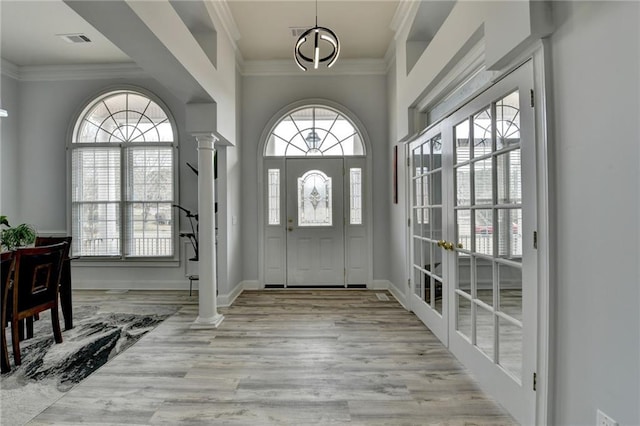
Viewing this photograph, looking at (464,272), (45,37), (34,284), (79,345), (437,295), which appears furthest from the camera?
(45,37)

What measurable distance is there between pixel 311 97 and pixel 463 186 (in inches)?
117

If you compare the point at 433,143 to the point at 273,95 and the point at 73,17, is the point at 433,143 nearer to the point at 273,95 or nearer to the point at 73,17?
the point at 273,95

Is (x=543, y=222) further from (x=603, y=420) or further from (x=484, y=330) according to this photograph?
(x=484, y=330)

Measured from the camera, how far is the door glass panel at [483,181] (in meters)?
2.01

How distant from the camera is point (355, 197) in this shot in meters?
4.70

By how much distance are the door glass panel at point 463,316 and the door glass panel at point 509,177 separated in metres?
0.84

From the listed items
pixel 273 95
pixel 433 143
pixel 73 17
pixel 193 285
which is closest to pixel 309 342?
pixel 433 143

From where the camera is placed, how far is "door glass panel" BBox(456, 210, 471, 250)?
2.27 meters

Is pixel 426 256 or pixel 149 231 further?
pixel 149 231

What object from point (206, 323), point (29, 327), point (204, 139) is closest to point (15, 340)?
point (29, 327)

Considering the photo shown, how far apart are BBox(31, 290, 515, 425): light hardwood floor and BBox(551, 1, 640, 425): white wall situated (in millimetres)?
709

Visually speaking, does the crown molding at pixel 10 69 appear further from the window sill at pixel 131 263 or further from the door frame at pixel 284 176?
the door frame at pixel 284 176

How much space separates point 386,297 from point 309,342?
1700mm

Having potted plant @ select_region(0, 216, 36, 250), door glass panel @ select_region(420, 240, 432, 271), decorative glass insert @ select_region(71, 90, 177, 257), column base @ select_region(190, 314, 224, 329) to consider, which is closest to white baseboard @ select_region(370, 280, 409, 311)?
door glass panel @ select_region(420, 240, 432, 271)
